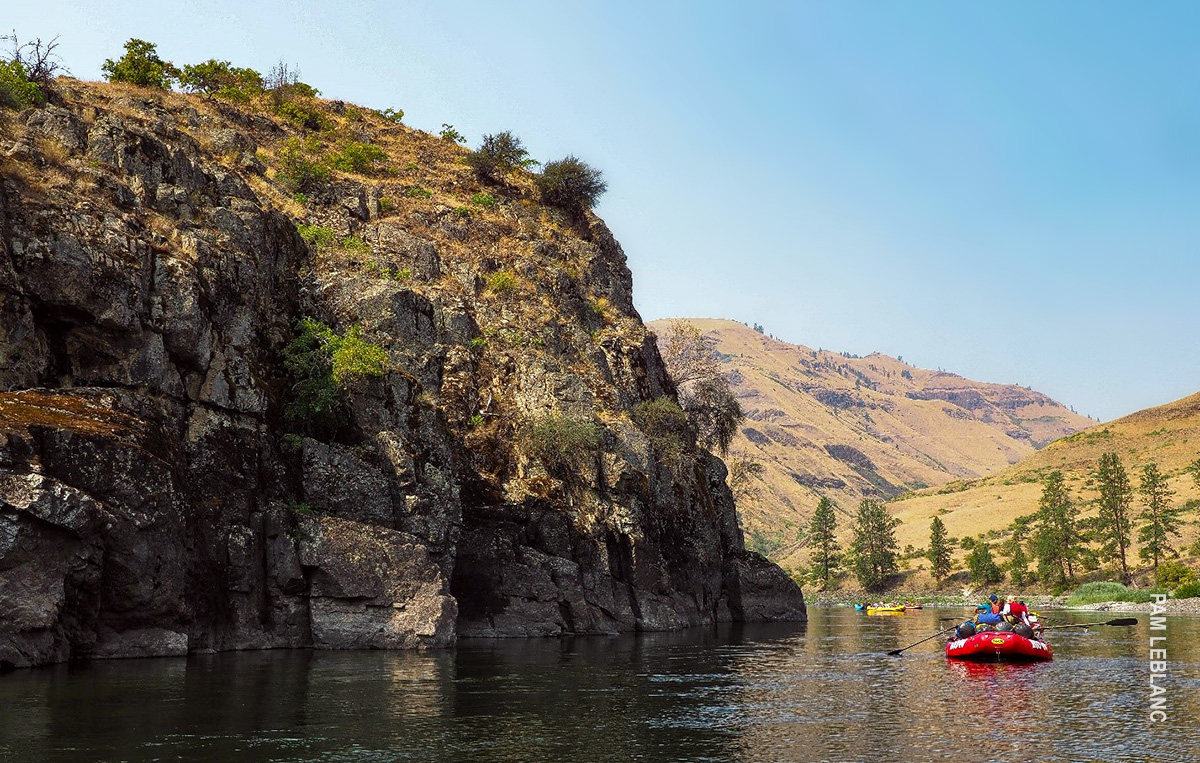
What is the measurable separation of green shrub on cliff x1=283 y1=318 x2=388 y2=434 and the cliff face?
654mm

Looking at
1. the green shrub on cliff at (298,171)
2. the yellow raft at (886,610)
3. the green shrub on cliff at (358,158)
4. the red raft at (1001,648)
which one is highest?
the green shrub on cliff at (358,158)

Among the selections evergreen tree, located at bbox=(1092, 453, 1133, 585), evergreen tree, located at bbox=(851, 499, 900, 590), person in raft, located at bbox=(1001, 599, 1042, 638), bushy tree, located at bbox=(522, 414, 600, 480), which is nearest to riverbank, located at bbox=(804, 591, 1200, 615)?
evergreen tree, located at bbox=(851, 499, 900, 590)

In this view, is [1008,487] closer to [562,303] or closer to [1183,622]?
[1183,622]

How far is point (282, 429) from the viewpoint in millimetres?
48000

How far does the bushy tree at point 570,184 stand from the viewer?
86188 millimetres

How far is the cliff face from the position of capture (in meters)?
35.6

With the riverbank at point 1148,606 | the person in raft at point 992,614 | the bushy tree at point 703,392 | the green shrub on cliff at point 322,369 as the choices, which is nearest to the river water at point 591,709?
the person in raft at point 992,614

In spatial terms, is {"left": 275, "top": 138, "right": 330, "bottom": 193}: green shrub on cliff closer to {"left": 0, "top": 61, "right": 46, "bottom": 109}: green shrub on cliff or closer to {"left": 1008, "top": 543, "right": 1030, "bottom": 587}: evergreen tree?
{"left": 0, "top": 61, "right": 46, "bottom": 109}: green shrub on cliff

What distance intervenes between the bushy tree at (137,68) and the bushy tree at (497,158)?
24546mm

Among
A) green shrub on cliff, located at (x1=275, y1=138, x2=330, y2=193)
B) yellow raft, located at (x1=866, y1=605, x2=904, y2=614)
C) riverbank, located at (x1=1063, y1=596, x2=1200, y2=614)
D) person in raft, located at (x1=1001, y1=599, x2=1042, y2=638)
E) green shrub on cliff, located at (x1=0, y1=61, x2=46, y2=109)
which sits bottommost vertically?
yellow raft, located at (x1=866, y1=605, x2=904, y2=614)

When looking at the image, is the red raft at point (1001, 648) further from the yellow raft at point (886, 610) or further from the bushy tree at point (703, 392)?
the yellow raft at point (886, 610)

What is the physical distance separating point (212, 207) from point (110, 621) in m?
22.7

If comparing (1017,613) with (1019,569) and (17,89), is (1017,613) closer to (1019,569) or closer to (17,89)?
(17,89)

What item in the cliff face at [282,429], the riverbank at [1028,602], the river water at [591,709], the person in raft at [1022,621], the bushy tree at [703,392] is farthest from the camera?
the riverbank at [1028,602]
